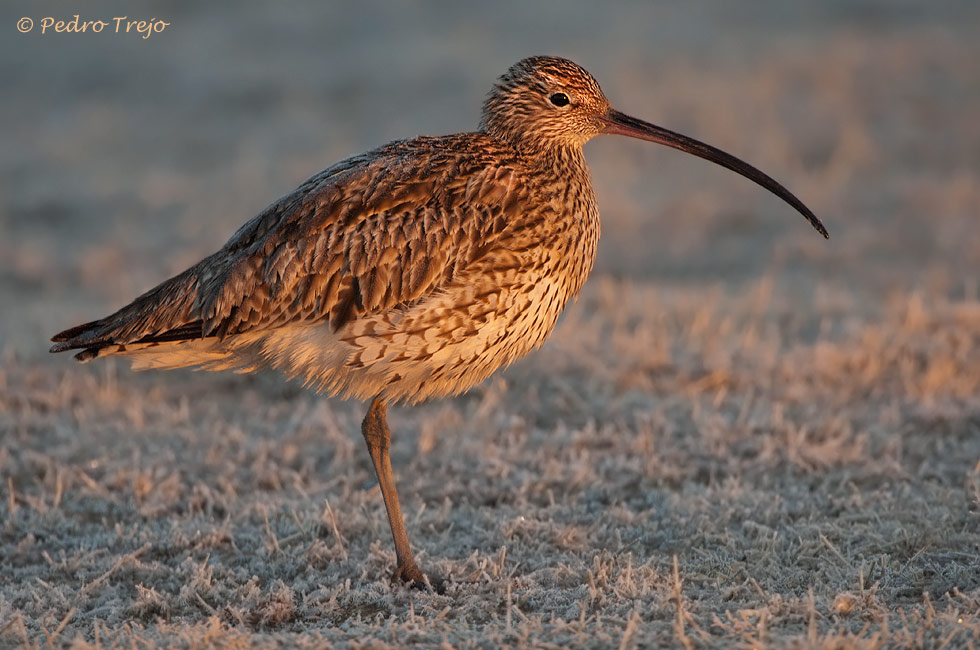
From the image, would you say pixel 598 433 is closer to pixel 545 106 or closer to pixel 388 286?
pixel 545 106

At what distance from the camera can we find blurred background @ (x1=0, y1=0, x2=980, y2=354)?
39.5ft

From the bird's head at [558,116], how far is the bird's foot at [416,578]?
213 cm

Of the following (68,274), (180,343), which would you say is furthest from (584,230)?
(68,274)

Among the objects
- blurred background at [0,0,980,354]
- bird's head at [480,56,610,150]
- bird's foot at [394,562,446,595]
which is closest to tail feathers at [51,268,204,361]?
bird's foot at [394,562,446,595]

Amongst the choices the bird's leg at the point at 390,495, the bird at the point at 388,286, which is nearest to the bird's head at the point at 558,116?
the bird at the point at 388,286

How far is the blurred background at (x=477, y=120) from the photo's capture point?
1204 centimetres

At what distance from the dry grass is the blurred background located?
79 millimetres

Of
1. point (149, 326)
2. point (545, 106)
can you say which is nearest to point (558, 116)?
point (545, 106)

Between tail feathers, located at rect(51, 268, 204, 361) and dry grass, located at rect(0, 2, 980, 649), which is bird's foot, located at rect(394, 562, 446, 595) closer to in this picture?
dry grass, located at rect(0, 2, 980, 649)

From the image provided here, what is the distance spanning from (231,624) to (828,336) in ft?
18.6

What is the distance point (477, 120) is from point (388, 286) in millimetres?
12613

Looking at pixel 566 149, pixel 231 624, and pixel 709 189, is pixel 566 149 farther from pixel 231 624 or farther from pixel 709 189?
pixel 709 189

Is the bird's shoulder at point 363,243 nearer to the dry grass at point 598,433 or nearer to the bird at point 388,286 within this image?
the bird at point 388,286

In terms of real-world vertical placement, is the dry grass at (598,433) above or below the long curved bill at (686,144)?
below
